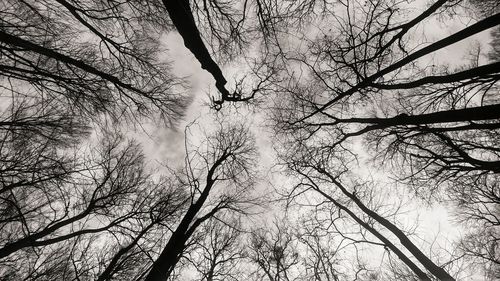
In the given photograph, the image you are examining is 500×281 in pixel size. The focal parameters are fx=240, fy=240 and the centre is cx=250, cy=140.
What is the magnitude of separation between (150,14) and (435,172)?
7029 millimetres

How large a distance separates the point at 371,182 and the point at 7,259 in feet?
42.6

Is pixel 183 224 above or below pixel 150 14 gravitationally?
below

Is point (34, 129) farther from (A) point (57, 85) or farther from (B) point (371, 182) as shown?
(B) point (371, 182)

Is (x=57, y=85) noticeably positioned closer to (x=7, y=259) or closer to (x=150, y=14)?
(x=150, y=14)

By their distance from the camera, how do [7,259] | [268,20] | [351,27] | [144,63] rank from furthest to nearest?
[7,259], [144,63], [351,27], [268,20]

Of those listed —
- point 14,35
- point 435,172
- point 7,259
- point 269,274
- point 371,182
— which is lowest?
point 7,259

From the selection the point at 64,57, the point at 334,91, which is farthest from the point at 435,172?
the point at 64,57

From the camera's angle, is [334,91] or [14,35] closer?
[14,35]

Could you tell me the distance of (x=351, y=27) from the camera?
476 centimetres

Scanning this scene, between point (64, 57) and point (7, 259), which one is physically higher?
point (64, 57)

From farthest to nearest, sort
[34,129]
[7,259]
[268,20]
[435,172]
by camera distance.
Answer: [7,259]
[435,172]
[34,129]
[268,20]

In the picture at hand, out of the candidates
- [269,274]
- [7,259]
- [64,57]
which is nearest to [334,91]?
[64,57]

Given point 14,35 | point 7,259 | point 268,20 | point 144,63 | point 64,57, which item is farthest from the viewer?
point 7,259

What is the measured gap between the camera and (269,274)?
11562mm
